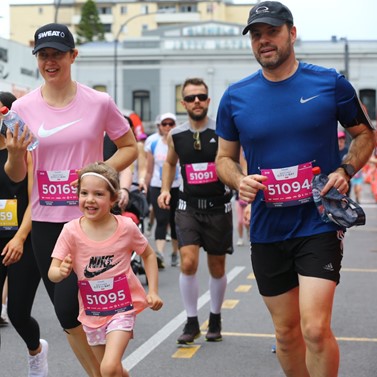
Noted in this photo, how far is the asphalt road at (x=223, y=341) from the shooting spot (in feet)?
22.3

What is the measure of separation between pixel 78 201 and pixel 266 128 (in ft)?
3.62

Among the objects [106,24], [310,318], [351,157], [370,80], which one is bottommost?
[310,318]

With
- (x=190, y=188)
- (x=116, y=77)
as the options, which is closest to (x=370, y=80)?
(x=116, y=77)

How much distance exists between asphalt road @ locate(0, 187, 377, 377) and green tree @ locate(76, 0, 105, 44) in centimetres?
9184

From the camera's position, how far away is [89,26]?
4001 inches

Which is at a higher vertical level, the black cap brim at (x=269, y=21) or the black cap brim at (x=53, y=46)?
the black cap brim at (x=269, y=21)

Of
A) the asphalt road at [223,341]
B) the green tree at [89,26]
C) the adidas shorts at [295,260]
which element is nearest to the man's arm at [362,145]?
the adidas shorts at [295,260]

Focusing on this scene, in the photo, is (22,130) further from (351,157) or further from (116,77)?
Result: (116,77)

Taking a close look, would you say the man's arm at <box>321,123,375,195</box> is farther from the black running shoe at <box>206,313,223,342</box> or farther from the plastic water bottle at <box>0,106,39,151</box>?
the black running shoe at <box>206,313,223,342</box>

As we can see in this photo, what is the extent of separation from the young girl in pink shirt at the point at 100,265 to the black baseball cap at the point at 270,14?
1.08m

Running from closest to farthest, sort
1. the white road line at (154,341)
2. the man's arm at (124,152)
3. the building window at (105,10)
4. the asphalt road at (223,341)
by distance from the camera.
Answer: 1. the man's arm at (124,152)
2. the asphalt road at (223,341)
3. the white road line at (154,341)
4. the building window at (105,10)

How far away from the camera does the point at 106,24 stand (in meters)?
119

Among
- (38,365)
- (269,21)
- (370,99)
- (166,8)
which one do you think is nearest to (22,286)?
(38,365)

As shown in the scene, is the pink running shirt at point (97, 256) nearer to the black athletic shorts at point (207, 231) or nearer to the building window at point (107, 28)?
the black athletic shorts at point (207, 231)
